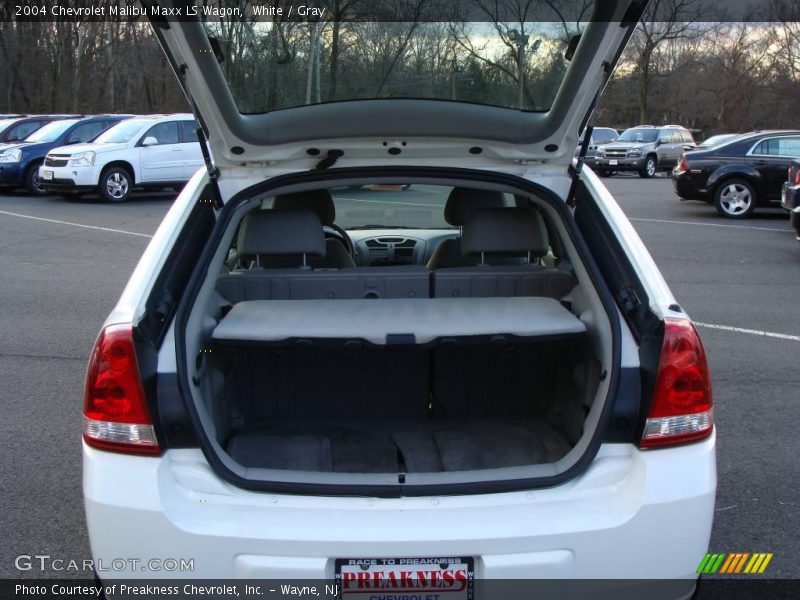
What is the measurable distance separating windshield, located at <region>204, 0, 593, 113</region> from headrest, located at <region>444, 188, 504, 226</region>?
1066 mm

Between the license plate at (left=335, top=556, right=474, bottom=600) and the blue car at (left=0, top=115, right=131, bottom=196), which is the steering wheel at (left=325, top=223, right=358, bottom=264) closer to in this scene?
the license plate at (left=335, top=556, right=474, bottom=600)

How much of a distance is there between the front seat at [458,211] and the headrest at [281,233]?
35.3 inches

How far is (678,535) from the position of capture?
7.45 ft

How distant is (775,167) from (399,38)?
13.2 metres

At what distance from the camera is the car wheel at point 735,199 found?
14.5m

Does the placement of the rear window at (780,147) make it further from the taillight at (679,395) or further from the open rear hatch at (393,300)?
the taillight at (679,395)

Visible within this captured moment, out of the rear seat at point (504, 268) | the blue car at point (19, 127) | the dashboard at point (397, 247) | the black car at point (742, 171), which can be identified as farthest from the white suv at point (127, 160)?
the rear seat at point (504, 268)

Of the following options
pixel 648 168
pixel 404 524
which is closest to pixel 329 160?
pixel 404 524

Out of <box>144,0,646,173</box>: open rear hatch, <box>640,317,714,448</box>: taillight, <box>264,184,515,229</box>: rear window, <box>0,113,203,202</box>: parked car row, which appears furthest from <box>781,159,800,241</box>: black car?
<box>0,113,203,202</box>: parked car row

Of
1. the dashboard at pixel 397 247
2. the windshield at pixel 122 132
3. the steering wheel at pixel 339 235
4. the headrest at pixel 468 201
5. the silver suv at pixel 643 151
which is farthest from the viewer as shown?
the silver suv at pixel 643 151

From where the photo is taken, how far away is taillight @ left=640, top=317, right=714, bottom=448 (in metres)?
2.39

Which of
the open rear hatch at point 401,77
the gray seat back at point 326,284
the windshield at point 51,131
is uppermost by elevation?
the windshield at point 51,131

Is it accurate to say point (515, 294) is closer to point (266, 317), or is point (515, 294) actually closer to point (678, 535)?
point (266, 317)

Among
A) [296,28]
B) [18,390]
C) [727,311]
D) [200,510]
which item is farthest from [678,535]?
[727,311]
